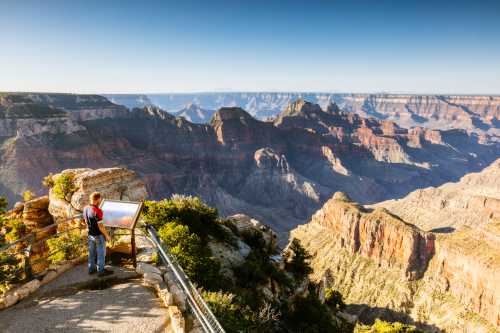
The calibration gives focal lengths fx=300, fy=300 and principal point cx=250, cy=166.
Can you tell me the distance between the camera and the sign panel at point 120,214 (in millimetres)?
10646

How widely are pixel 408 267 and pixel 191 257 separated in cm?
8191

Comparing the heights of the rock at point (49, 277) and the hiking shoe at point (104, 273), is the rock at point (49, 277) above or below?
below

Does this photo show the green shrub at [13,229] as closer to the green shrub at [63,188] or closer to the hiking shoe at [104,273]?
the green shrub at [63,188]

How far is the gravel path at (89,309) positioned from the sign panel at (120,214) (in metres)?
2.16

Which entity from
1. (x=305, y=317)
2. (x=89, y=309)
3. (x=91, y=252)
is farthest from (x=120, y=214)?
(x=305, y=317)

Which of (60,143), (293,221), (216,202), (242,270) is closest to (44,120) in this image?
(60,143)

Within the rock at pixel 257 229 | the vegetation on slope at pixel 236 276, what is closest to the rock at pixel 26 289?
the vegetation on slope at pixel 236 276

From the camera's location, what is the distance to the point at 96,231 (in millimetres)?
11242

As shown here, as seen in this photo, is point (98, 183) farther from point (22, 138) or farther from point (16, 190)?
point (22, 138)

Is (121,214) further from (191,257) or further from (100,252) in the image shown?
(191,257)

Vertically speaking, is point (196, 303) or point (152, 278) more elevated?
point (196, 303)

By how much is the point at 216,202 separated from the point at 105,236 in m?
148

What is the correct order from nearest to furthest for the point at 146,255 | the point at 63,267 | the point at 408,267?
the point at 63,267 → the point at 146,255 → the point at 408,267

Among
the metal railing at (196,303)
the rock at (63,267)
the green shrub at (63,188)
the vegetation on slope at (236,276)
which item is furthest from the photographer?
the green shrub at (63,188)
